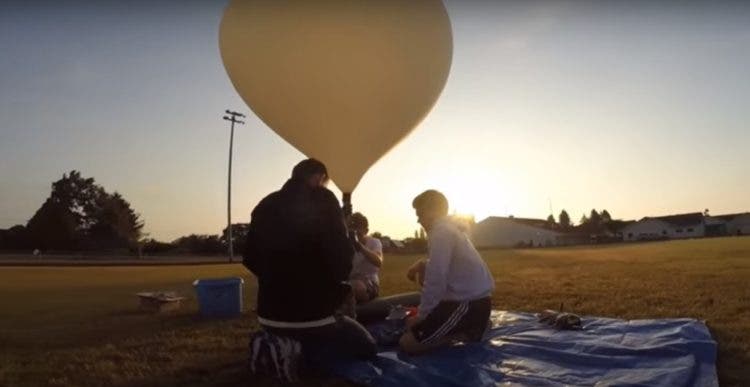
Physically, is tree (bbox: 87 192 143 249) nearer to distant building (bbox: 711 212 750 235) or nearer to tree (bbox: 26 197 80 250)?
tree (bbox: 26 197 80 250)

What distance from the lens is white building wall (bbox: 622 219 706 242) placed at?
249 feet

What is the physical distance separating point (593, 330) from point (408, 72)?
3.32 m

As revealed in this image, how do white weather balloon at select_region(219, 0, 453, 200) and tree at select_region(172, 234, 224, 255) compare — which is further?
tree at select_region(172, 234, 224, 255)

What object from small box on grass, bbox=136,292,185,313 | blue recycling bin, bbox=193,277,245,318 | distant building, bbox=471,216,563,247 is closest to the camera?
blue recycling bin, bbox=193,277,245,318

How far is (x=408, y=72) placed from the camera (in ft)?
20.6

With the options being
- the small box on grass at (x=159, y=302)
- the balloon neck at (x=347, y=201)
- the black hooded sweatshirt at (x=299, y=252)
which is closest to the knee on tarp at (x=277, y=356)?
the black hooded sweatshirt at (x=299, y=252)

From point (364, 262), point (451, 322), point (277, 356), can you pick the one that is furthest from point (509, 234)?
point (277, 356)

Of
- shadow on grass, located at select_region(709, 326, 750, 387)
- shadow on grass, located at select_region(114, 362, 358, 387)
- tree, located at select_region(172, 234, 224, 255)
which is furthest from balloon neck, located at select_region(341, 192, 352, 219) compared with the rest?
tree, located at select_region(172, 234, 224, 255)

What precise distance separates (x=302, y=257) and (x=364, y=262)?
94.4 inches

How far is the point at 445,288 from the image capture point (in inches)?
178

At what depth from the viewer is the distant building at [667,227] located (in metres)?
76.2

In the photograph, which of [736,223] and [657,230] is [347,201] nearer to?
[657,230]

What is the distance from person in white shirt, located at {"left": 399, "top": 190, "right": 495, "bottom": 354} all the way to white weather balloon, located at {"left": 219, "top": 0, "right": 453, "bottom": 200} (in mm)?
1693

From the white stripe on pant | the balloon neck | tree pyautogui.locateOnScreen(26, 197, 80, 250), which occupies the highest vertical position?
tree pyautogui.locateOnScreen(26, 197, 80, 250)
